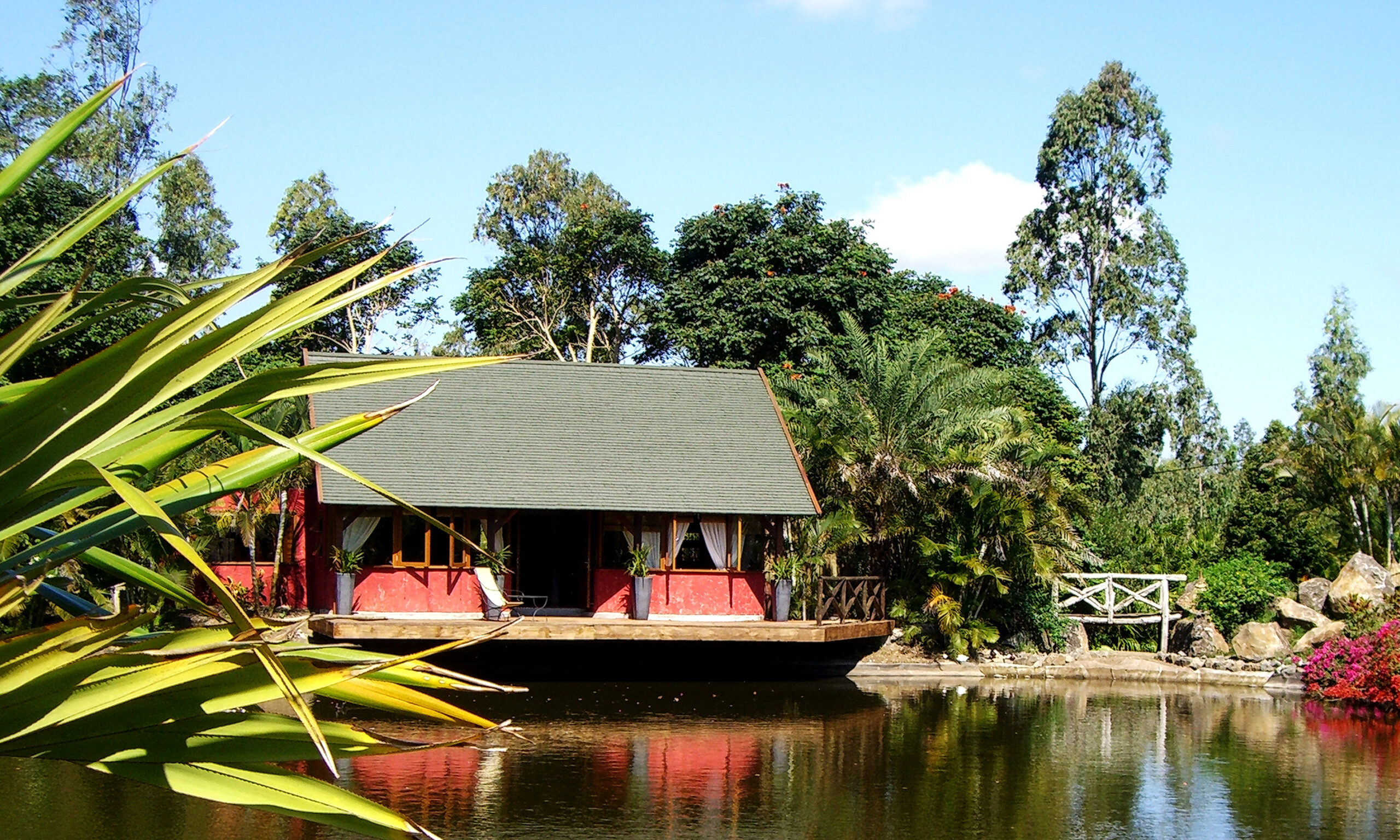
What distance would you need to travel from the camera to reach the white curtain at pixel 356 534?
19016mm

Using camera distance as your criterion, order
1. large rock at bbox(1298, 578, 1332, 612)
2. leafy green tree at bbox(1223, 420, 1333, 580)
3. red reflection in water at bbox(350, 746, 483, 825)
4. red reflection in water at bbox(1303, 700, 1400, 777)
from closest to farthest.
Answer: red reflection in water at bbox(350, 746, 483, 825)
red reflection in water at bbox(1303, 700, 1400, 777)
large rock at bbox(1298, 578, 1332, 612)
leafy green tree at bbox(1223, 420, 1333, 580)

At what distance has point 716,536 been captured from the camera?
20.5m

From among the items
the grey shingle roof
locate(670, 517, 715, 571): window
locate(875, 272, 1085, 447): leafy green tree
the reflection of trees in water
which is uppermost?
locate(875, 272, 1085, 447): leafy green tree

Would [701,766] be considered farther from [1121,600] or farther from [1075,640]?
[1121,600]

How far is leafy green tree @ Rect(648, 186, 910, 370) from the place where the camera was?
1207 inches

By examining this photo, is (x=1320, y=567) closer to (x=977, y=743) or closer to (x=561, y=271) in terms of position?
(x=977, y=743)

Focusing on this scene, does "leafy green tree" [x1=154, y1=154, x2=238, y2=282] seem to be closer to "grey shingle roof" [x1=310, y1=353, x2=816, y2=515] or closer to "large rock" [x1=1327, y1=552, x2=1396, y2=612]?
"grey shingle roof" [x1=310, y1=353, x2=816, y2=515]

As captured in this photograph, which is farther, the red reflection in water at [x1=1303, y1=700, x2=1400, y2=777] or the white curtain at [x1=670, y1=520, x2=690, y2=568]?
the white curtain at [x1=670, y1=520, x2=690, y2=568]

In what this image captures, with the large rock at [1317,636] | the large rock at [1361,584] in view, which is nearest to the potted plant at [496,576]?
the large rock at [1317,636]

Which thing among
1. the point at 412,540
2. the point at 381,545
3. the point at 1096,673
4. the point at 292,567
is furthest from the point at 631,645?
the point at 1096,673

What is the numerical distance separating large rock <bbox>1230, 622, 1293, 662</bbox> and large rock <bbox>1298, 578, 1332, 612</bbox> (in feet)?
2.53

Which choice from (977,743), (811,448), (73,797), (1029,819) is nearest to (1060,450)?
(811,448)

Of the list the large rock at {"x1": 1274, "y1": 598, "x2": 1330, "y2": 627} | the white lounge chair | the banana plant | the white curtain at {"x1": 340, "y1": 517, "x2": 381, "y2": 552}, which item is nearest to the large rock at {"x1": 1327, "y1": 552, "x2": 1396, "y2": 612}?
the large rock at {"x1": 1274, "y1": 598, "x2": 1330, "y2": 627}

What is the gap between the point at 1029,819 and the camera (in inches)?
460
